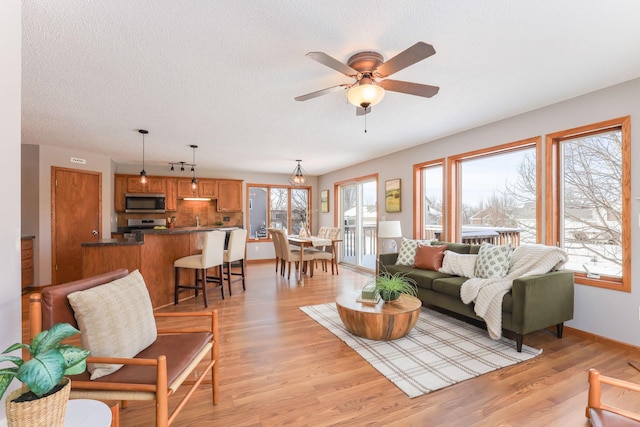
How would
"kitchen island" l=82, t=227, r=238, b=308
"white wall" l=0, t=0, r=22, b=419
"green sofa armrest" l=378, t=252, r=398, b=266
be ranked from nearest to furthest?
"white wall" l=0, t=0, r=22, b=419 < "kitchen island" l=82, t=227, r=238, b=308 < "green sofa armrest" l=378, t=252, r=398, b=266

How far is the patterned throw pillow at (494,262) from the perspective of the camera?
329 centimetres

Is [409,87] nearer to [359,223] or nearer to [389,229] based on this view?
[389,229]

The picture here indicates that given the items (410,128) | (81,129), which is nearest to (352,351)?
(410,128)

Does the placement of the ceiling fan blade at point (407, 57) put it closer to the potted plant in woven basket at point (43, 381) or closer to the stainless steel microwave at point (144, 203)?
the potted plant in woven basket at point (43, 381)

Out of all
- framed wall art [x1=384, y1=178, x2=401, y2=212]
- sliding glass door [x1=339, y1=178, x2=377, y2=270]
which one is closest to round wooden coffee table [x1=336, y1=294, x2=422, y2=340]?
framed wall art [x1=384, y1=178, x2=401, y2=212]

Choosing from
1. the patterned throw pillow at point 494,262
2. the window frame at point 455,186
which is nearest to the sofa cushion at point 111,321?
the patterned throw pillow at point 494,262

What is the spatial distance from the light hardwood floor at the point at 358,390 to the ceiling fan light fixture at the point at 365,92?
2078 mm

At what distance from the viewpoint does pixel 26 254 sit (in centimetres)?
483

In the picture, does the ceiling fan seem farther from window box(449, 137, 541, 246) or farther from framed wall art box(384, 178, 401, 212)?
framed wall art box(384, 178, 401, 212)

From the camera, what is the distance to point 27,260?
4.85 m

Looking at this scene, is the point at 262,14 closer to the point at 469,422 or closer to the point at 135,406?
the point at 135,406

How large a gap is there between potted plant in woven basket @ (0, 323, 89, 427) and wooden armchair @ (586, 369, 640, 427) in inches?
82.0

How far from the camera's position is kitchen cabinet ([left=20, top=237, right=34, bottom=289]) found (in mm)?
4766

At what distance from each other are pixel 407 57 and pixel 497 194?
304 cm
